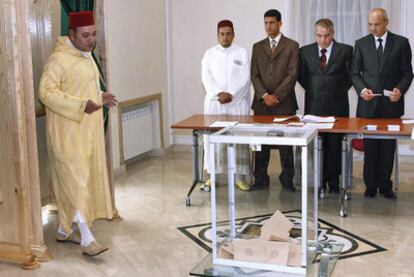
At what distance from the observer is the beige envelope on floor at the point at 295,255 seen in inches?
129

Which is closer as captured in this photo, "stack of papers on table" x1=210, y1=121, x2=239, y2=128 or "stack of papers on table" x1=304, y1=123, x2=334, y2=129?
"stack of papers on table" x1=304, y1=123, x2=334, y2=129

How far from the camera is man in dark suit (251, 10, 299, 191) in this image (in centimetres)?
551

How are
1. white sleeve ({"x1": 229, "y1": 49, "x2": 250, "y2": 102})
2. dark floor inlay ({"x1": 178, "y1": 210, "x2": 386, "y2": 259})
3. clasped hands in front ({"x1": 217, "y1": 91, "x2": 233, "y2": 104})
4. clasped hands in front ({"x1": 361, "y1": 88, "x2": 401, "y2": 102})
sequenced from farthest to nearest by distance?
1. white sleeve ({"x1": 229, "y1": 49, "x2": 250, "y2": 102})
2. clasped hands in front ({"x1": 217, "y1": 91, "x2": 233, "y2": 104})
3. clasped hands in front ({"x1": 361, "y1": 88, "x2": 401, "y2": 102})
4. dark floor inlay ({"x1": 178, "y1": 210, "x2": 386, "y2": 259})

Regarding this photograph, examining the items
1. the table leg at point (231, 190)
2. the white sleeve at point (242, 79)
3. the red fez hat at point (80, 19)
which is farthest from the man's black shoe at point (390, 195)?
the red fez hat at point (80, 19)

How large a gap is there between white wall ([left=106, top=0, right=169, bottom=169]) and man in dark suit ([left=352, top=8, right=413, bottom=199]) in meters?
2.53

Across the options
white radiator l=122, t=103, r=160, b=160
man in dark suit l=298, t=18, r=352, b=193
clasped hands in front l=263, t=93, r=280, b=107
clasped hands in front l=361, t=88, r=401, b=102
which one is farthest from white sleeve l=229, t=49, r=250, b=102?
white radiator l=122, t=103, r=160, b=160

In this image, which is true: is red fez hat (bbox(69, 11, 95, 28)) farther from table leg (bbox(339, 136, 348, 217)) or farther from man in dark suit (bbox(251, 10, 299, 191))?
table leg (bbox(339, 136, 348, 217))

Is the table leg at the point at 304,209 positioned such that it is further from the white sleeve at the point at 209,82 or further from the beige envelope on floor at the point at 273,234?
the white sleeve at the point at 209,82

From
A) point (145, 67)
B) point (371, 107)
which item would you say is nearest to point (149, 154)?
point (145, 67)

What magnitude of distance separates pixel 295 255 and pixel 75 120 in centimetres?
168

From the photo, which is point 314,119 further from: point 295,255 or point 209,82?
point 295,255

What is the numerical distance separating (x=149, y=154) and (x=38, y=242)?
11.9 ft

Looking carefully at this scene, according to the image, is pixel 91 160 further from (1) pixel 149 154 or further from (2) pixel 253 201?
(1) pixel 149 154

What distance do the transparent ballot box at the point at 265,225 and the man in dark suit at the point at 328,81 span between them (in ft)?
6.03
